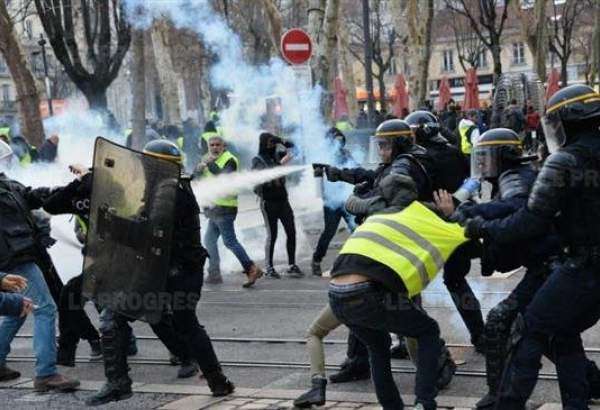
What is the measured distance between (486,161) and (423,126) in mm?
1351

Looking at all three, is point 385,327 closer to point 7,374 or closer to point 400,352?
point 400,352

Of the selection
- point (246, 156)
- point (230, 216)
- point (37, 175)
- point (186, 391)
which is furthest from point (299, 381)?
point (246, 156)

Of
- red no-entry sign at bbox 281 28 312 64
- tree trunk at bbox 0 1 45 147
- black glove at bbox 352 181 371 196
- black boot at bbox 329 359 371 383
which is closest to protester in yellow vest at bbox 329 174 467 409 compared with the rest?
black glove at bbox 352 181 371 196

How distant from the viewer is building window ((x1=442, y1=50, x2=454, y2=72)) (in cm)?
7988

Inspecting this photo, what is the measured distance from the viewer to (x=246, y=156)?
2269 cm

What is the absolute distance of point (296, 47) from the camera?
15.0 m

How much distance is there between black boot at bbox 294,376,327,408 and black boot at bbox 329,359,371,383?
65cm

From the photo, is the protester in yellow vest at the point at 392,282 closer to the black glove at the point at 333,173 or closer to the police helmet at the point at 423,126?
the police helmet at the point at 423,126

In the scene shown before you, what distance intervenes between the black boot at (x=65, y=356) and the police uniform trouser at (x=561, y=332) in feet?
12.7

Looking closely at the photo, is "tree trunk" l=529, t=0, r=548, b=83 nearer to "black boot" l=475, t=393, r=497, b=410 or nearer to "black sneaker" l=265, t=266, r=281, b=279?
"black sneaker" l=265, t=266, r=281, b=279

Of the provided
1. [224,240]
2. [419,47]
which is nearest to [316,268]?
[224,240]

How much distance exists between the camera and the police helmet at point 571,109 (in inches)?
201

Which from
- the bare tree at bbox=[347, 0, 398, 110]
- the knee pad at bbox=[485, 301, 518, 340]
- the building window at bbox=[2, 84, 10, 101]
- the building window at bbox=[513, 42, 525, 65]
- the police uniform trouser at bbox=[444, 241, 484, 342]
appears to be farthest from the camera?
the building window at bbox=[2, 84, 10, 101]

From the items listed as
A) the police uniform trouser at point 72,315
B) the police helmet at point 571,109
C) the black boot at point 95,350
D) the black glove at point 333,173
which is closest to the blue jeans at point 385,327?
the police helmet at point 571,109
